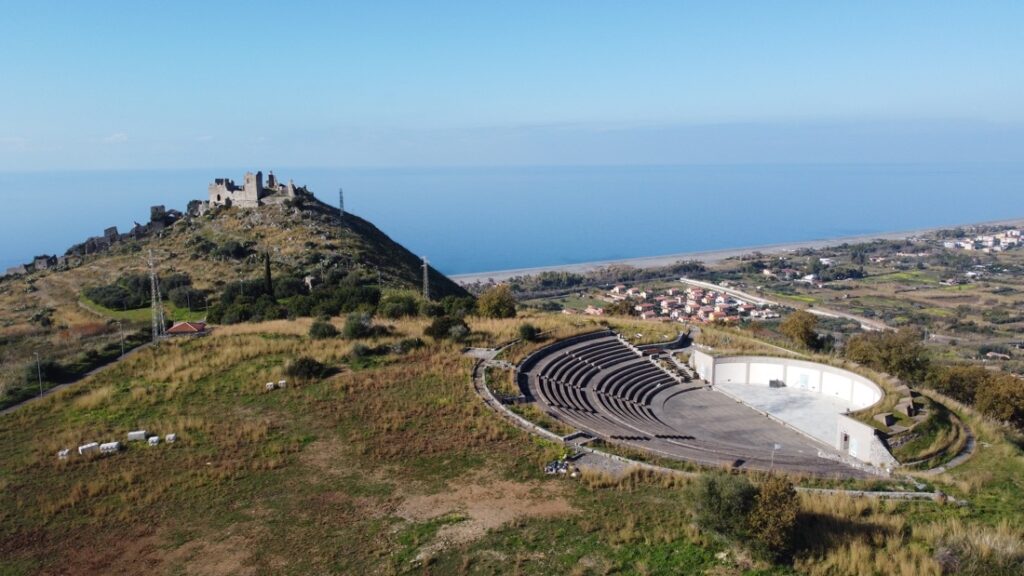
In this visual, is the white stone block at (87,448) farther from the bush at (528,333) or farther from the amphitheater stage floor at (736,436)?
the bush at (528,333)

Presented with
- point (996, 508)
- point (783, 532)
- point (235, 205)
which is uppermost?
point (235, 205)

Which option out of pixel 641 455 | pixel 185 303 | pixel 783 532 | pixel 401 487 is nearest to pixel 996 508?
pixel 783 532

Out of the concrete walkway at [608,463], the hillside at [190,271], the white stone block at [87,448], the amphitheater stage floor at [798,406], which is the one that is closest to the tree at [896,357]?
the amphitheater stage floor at [798,406]

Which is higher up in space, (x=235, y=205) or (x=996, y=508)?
(x=235, y=205)

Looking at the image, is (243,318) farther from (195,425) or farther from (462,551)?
(462,551)

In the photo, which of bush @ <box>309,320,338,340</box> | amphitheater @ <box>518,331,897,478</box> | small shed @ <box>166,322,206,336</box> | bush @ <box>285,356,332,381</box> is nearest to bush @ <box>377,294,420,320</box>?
bush @ <box>309,320,338,340</box>

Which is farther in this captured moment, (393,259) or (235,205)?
(235,205)
